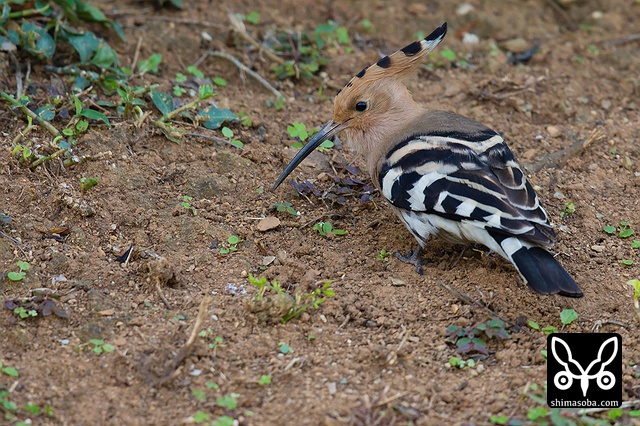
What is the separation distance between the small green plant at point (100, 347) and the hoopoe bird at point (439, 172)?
143 centimetres

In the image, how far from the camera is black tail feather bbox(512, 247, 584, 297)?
3.17m

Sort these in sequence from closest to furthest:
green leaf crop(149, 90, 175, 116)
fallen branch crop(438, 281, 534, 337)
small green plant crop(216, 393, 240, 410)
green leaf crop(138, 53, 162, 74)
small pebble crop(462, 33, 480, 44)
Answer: small green plant crop(216, 393, 240, 410) < fallen branch crop(438, 281, 534, 337) < green leaf crop(149, 90, 175, 116) < green leaf crop(138, 53, 162, 74) < small pebble crop(462, 33, 480, 44)

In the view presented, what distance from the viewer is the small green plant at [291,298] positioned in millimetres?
3180

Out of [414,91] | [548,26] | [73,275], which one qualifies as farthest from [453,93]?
[73,275]

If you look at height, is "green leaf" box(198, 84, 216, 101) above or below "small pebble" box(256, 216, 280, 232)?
above

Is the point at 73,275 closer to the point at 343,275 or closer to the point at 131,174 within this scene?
the point at 131,174

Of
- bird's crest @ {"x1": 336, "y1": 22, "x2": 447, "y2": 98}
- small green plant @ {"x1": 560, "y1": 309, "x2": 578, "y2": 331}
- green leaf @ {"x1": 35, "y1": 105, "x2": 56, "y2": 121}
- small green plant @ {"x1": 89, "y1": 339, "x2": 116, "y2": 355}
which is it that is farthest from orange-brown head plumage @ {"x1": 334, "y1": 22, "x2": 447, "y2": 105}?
small green plant @ {"x1": 89, "y1": 339, "x2": 116, "y2": 355}

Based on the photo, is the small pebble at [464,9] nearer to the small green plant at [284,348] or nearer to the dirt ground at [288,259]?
the dirt ground at [288,259]

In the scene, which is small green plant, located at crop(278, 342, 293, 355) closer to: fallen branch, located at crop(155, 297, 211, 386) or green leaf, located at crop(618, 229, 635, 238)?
fallen branch, located at crop(155, 297, 211, 386)

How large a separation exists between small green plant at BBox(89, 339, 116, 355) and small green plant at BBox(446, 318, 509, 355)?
1315 mm

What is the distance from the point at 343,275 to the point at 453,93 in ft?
6.15

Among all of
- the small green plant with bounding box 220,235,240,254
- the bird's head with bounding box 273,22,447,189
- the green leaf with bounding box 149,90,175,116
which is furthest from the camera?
the green leaf with bounding box 149,90,175,116

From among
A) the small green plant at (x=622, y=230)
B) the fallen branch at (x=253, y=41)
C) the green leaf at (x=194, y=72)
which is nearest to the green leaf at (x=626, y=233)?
the small green plant at (x=622, y=230)

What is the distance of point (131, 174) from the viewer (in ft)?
13.0
